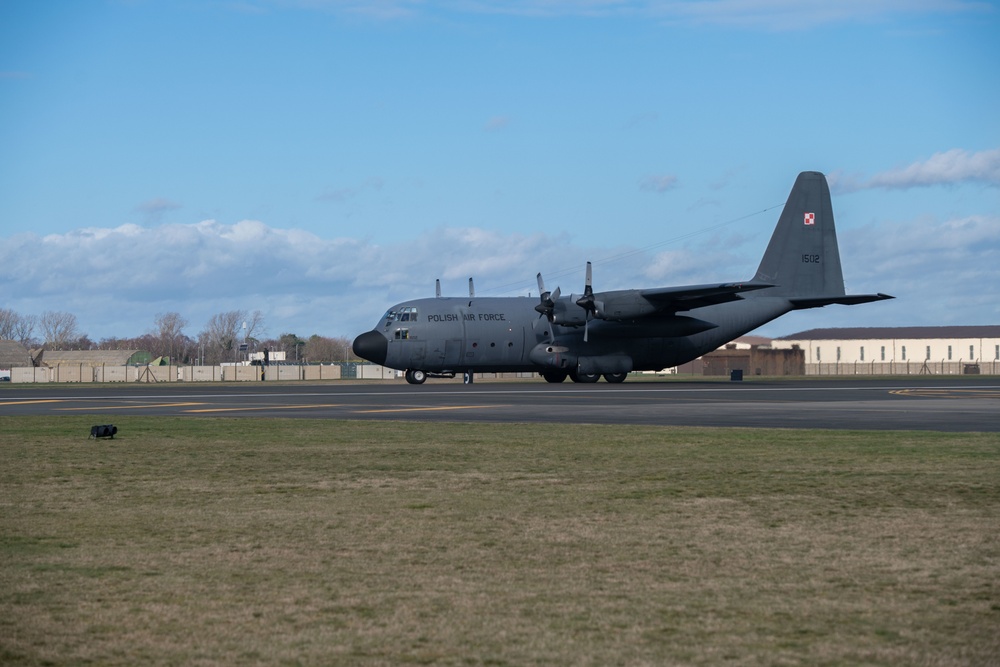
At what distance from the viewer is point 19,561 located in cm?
908

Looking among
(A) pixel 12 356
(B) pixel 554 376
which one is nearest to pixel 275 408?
(B) pixel 554 376

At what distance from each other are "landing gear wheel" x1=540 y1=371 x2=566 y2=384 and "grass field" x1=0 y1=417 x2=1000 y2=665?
41.3 metres

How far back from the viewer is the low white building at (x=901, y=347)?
131 m

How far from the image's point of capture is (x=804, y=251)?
200 ft

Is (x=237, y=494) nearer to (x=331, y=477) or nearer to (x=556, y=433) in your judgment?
(x=331, y=477)

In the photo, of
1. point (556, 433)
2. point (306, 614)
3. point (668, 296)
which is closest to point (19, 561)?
point (306, 614)

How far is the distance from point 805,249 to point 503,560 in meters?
54.8

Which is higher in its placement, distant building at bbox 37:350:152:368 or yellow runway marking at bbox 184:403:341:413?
distant building at bbox 37:350:152:368

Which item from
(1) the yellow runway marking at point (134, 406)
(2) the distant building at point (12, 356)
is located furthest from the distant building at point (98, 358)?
(1) the yellow runway marking at point (134, 406)

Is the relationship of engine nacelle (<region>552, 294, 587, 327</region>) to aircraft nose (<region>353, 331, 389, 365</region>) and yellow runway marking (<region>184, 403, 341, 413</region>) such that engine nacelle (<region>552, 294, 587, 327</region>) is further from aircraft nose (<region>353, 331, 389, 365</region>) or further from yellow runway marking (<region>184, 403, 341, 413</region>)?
yellow runway marking (<region>184, 403, 341, 413</region>)

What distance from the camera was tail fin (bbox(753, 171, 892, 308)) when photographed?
60.8 m

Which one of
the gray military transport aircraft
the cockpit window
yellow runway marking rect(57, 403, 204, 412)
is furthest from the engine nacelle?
yellow runway marking rect(57, 403, 204, 412)

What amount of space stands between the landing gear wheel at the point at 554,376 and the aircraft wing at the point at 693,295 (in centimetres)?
676

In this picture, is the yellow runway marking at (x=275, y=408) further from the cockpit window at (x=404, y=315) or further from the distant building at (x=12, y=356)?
the distant building at (x=12, y=356)
